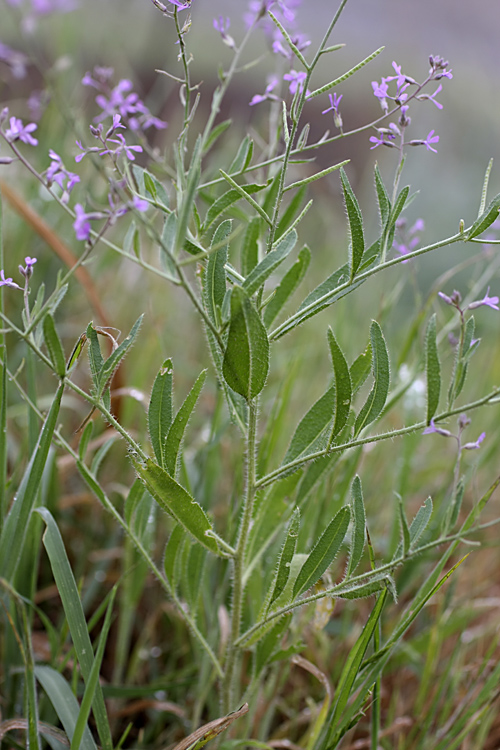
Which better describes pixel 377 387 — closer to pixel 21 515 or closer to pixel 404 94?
pixel 404 94

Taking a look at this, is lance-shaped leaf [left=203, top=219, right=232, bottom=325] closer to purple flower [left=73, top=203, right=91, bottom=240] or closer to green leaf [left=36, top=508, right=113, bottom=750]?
purple flower [left=73, top=203, right=91, bottom=240]

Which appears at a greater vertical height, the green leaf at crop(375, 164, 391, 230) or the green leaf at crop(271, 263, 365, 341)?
the green leaf at crop(375, 164, 391, 230)

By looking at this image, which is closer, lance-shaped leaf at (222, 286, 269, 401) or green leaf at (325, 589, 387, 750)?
lance-shaped leaf at (222, 286, 269, 401)

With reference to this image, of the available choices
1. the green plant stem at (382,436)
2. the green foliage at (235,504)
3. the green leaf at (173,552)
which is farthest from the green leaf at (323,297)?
the green leaf at (173,552)

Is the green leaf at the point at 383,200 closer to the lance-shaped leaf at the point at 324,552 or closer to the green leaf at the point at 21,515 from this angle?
the lance-shaped leaf at the point at 324,552

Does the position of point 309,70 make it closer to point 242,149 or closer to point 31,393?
point 242,149

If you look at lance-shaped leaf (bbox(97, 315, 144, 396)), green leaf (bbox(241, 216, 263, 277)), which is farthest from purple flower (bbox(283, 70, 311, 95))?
lance-shaped leaf (bbox(97, 315, 144, 396))

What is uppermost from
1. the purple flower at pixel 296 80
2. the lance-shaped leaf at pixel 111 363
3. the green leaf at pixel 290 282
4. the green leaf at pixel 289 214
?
the purple flower at pixel 296 80

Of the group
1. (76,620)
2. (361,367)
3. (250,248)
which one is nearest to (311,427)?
(361,367)
